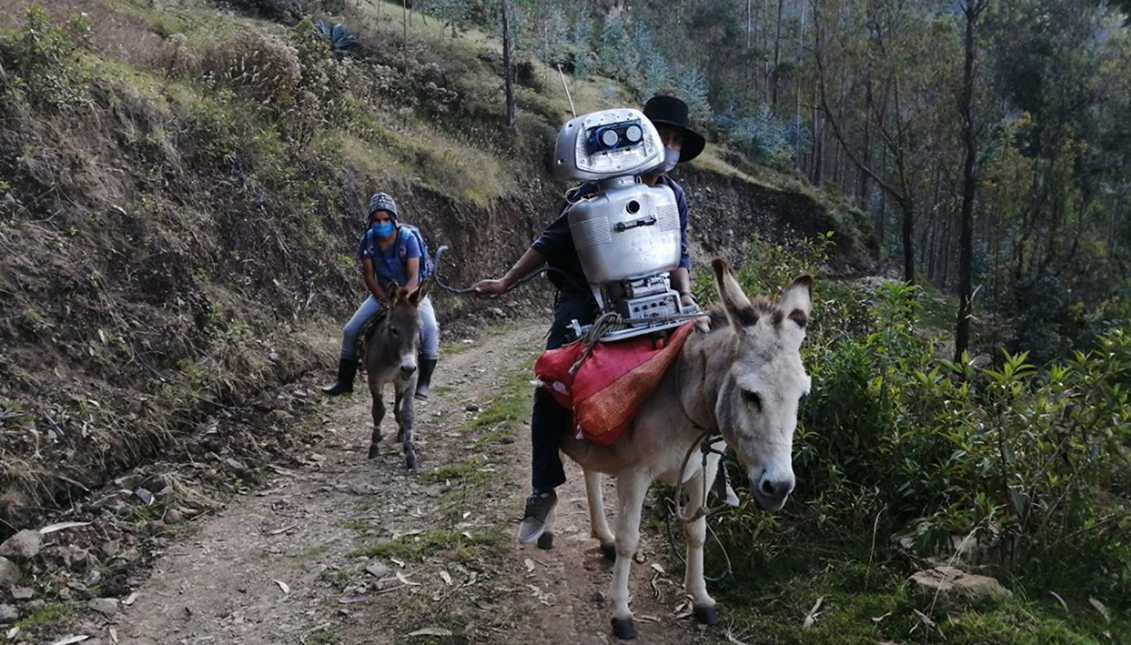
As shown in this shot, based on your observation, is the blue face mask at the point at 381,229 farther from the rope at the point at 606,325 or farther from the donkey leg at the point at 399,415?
the rope at the point at 606,325

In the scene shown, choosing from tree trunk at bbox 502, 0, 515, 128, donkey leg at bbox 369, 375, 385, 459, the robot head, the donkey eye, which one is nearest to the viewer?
the donkey eye

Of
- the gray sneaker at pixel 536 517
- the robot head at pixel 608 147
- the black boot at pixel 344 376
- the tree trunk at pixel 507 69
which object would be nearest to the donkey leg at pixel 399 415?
the black boot at pixel 344 376

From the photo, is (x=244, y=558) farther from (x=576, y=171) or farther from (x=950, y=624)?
(x=950, y=624)

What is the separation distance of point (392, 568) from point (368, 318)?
10.8 feet

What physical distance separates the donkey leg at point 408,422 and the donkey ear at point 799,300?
176 inches

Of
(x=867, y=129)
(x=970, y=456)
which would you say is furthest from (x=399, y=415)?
(x=867, y=129)

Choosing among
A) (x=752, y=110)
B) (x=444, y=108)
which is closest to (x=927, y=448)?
(x=444, y=108)

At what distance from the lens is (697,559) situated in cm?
450

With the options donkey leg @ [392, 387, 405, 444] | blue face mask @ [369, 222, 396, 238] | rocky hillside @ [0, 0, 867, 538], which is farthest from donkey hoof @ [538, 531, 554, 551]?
blue face mask @ [369, 222, 396, 238]

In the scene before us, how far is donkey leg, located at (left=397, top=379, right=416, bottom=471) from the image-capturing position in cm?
727

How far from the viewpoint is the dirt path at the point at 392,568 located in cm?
456

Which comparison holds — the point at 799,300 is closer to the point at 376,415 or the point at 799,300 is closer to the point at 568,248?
the point at 568,248

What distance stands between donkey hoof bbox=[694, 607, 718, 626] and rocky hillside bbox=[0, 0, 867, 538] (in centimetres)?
439

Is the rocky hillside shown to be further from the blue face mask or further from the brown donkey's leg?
the blue face mask
